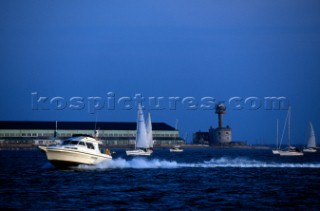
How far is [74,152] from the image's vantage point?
6122 centimetres

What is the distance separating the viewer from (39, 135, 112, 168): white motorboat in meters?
60.6

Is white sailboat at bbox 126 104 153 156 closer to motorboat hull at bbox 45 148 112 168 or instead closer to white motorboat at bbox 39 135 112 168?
white motorboat at bbox 39 135 112 168

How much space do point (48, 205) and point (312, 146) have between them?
155m

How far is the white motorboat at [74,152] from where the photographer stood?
60.6 m

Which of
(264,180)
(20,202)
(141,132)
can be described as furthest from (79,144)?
(141,132)

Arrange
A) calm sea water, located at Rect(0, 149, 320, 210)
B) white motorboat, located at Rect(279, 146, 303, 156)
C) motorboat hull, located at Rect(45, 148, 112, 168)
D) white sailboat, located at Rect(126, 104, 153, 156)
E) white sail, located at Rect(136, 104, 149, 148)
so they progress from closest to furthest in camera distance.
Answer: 1. calm sea water, located at Rect(0, 149, 320, 210)
2. motorboat hull, located at Rect(45, 148, 112, 168)
3. white sailboat, located at Rect(126, 104, 153, 156)
4. white sail, located at Rect(136, 104, 149, 148)
5. white motorboat, located at Rect(279, 146, 303, 156)

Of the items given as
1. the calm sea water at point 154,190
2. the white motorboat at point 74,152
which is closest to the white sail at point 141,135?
the calm sea water at point 154,190

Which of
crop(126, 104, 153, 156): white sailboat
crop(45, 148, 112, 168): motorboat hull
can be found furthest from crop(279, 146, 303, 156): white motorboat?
crop(45, 148, 112, 168): motorboat hull

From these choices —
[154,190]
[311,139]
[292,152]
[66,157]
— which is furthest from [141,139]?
[311,139]

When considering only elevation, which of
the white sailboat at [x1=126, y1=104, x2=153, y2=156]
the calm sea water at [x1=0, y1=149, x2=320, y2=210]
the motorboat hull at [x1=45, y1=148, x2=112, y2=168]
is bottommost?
the calm sea water at [x1=0, y1=149, x2=320, y2=210]

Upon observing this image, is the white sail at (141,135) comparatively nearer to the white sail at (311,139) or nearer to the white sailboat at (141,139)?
the white sailboat at (141,139)

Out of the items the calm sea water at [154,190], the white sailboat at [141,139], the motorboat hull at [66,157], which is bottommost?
the calm sea water at [154,190]

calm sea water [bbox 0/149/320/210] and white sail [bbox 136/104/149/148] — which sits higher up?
white sail [bbox 136/104/149/148]

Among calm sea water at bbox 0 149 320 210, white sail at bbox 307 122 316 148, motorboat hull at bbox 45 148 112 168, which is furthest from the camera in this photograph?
white sail at bbox 307 122 316 148
